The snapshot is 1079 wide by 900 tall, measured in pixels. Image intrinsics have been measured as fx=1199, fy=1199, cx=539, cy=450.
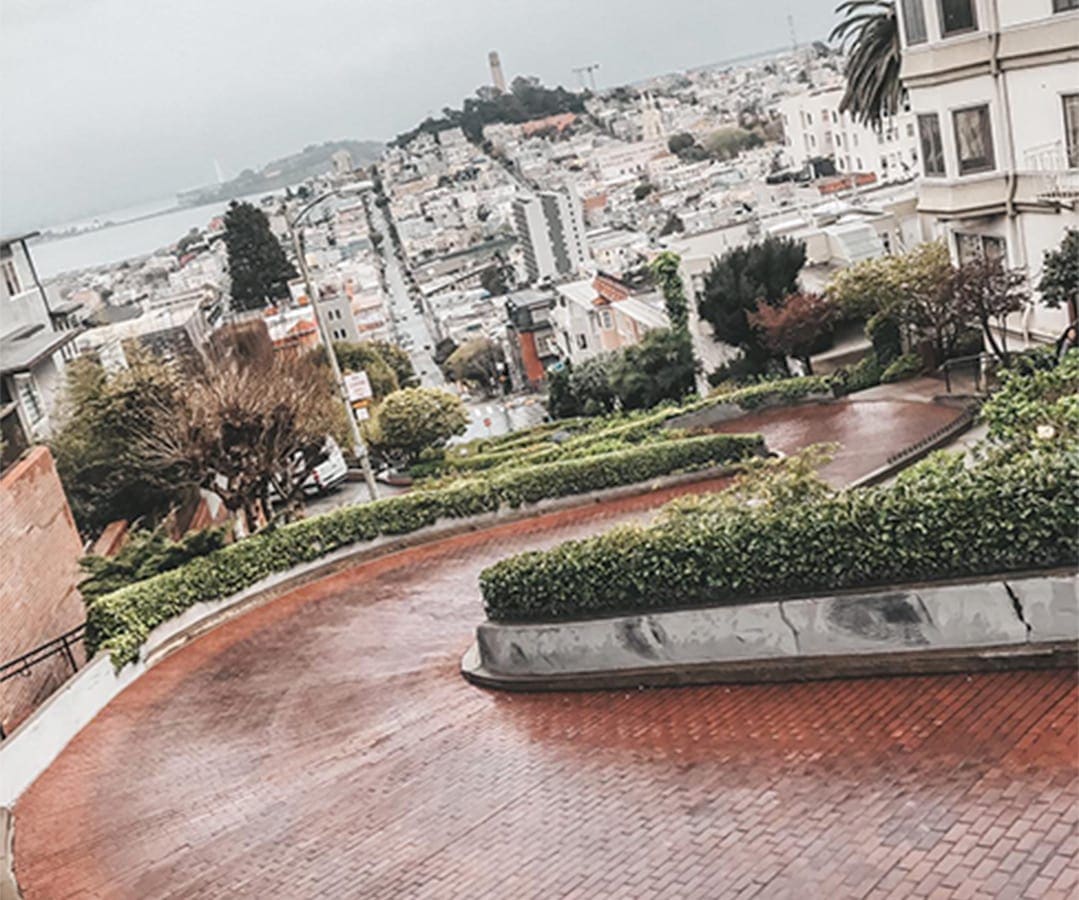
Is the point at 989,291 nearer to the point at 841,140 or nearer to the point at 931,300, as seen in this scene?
the point at 931,300

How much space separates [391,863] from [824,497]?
4.57m

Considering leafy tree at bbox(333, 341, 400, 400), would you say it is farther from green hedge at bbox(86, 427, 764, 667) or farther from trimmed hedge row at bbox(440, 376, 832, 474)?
green hedge at bbox(86, 427, 764, 667)

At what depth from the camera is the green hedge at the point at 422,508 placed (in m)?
18.3

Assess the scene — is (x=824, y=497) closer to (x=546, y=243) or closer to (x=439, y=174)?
(x=546, y=243)

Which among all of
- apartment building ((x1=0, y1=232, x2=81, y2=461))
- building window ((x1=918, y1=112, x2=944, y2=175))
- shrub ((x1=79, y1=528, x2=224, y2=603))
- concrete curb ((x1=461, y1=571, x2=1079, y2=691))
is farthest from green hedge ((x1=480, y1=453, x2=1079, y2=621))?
apartment building ((x1=0, y1=232, x2=81, y2=461))

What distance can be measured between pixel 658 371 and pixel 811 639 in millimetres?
27153

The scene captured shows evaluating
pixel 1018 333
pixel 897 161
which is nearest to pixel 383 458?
pixel 1018 333

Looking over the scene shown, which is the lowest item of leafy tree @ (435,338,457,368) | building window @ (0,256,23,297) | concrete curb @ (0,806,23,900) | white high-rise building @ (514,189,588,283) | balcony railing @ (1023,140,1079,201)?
leafy tree @ (435,338,457,368)

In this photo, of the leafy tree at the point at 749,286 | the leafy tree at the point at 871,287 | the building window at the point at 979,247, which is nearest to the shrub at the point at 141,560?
the leafy tree at the point at 871,287

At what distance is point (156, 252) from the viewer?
144 m

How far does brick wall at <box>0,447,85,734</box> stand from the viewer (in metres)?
15.1

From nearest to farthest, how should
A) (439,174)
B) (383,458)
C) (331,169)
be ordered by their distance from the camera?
(383,458), (331,169), (439,174)

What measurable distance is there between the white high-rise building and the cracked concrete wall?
12602 centimetres

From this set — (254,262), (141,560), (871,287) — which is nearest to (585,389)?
(871,287)
